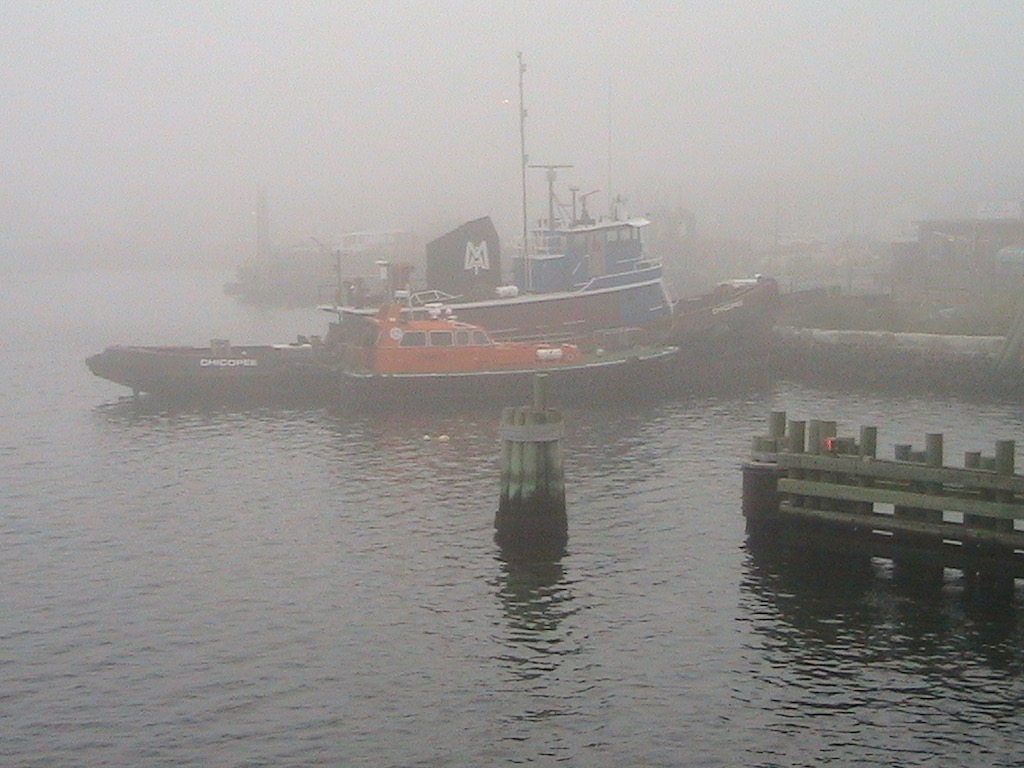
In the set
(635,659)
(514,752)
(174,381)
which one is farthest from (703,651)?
(174,381)

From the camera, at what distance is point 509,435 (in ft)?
67.7

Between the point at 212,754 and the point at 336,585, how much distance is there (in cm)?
606

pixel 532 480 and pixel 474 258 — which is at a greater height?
pixel 474 258

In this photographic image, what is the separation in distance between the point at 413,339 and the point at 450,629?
20.0m

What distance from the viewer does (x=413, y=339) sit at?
3653 cm

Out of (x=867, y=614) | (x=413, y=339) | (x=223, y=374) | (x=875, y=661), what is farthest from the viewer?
(x=223, y=374)

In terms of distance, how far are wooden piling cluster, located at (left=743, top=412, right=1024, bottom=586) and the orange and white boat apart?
16.3 metres

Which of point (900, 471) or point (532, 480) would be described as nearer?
point (900, 471)

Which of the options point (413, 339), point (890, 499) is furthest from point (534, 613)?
point (413, 339)

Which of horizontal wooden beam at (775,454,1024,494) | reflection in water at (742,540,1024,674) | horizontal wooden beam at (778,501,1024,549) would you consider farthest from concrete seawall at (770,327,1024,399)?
reflection in water at (742,540,1024,674)

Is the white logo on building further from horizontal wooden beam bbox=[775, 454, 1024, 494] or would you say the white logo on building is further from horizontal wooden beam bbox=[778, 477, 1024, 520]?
horizontal wooden beam bbox=[778, 477, 1024, 520]

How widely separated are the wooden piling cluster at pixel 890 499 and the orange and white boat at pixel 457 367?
16.3m

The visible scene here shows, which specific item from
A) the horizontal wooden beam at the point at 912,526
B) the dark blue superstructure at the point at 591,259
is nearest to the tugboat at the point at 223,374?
the dark blue superstructure at the point at 591,259

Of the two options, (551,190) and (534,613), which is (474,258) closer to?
(551,190)
